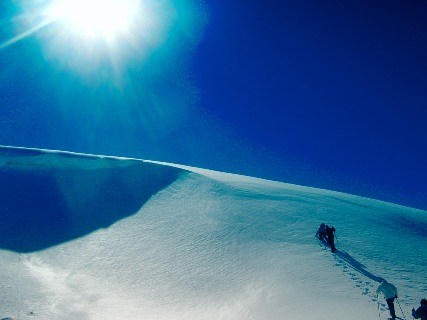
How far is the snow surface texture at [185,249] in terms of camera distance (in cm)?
1188

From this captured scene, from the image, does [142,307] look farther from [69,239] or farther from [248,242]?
[69,239]

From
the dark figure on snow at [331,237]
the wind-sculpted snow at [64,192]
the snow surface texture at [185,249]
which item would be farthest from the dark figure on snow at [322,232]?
the wind-sculpted snow at [64,192]

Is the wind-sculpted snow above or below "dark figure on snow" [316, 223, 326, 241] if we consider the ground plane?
above

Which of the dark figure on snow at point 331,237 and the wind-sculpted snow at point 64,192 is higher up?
the wind-sculpted snow at point 64,192

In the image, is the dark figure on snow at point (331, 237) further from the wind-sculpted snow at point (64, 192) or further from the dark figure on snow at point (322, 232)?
the wind-sculpted snow at point (64, 192)

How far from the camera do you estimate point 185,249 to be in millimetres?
17641

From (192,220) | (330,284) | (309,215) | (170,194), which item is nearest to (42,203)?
(170,194)

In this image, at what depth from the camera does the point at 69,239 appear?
20375 millimetres

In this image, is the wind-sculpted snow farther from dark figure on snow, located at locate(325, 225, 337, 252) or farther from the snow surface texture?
dark figure on snow, located at locate(325, 225, 337, 252)

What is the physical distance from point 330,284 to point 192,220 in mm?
10647

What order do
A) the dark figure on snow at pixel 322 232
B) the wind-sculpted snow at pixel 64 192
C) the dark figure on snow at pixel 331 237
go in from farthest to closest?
1. the wind-sculpted snow at pixel 64 192
2. the dark figure on snow at pixel 322 232
3. the dark figure on snow at pixel 331 237

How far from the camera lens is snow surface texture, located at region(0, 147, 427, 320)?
11875 mm

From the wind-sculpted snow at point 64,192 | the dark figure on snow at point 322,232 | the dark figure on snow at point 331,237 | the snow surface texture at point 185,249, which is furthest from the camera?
the wind-sculpted snow at point 64,192

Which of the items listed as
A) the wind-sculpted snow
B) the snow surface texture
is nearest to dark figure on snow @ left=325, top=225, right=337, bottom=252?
the snow surface texture
